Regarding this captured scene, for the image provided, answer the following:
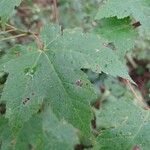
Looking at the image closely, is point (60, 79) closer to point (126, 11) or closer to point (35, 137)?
point (126, 11)

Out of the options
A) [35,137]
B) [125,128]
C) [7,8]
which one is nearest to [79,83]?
[125,128]

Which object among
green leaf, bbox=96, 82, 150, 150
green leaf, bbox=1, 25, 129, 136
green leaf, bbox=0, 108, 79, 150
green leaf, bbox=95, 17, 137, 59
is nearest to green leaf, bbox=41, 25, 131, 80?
green leaf, bbox=1, 25, 129, 136

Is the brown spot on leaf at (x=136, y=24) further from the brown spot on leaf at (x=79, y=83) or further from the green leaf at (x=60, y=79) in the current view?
the brown spot on leaf at (x=79, y=83)

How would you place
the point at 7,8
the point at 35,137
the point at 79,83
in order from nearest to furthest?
the point at 79,83
the point at 7,8
the point at 35,137

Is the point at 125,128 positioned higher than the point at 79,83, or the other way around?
the point at 79,83

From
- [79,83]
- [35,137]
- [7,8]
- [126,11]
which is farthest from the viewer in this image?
[35,137]

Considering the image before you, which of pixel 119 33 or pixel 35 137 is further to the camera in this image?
pixel 35 137

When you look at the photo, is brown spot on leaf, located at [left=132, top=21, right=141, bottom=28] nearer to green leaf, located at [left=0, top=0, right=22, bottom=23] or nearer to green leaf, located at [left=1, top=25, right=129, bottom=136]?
green leaf, located at [left=1, top=25, right=129, bottom=136]

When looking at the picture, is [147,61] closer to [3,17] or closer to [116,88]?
[116,88]

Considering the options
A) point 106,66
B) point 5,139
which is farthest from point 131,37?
point 5,139
